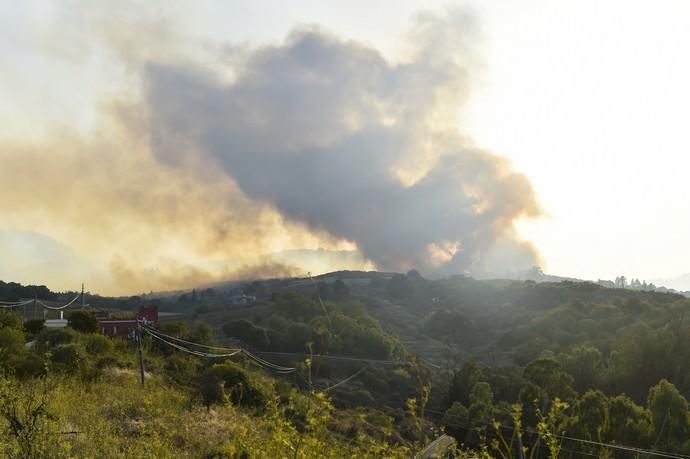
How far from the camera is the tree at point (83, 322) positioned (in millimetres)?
50312

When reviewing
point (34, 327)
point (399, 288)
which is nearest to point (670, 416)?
point (34, 327)

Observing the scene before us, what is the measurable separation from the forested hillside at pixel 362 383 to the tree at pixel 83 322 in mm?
202

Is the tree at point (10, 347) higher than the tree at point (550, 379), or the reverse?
the tree at point (10, 347)

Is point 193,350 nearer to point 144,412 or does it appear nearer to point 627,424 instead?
point 144,412

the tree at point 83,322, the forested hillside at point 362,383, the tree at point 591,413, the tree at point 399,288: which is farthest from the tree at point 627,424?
the tree at point 399,288

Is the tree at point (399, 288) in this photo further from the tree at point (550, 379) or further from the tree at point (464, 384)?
the tree at point (550, 379)

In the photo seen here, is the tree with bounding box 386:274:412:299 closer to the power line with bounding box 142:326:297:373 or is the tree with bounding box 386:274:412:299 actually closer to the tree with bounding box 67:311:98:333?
the power line with bounding box 142:326:297:373

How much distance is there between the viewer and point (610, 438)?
115ft

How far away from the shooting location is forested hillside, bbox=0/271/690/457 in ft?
30.0

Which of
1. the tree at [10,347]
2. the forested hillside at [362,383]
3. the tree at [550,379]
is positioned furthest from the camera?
the tree at [550,379]

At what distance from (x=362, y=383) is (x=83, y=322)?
114ft

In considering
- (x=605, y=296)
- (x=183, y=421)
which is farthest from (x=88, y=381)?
(x=605, y=296)

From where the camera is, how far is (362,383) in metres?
69.8

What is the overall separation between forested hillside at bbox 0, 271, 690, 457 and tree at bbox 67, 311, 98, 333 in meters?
0.20
